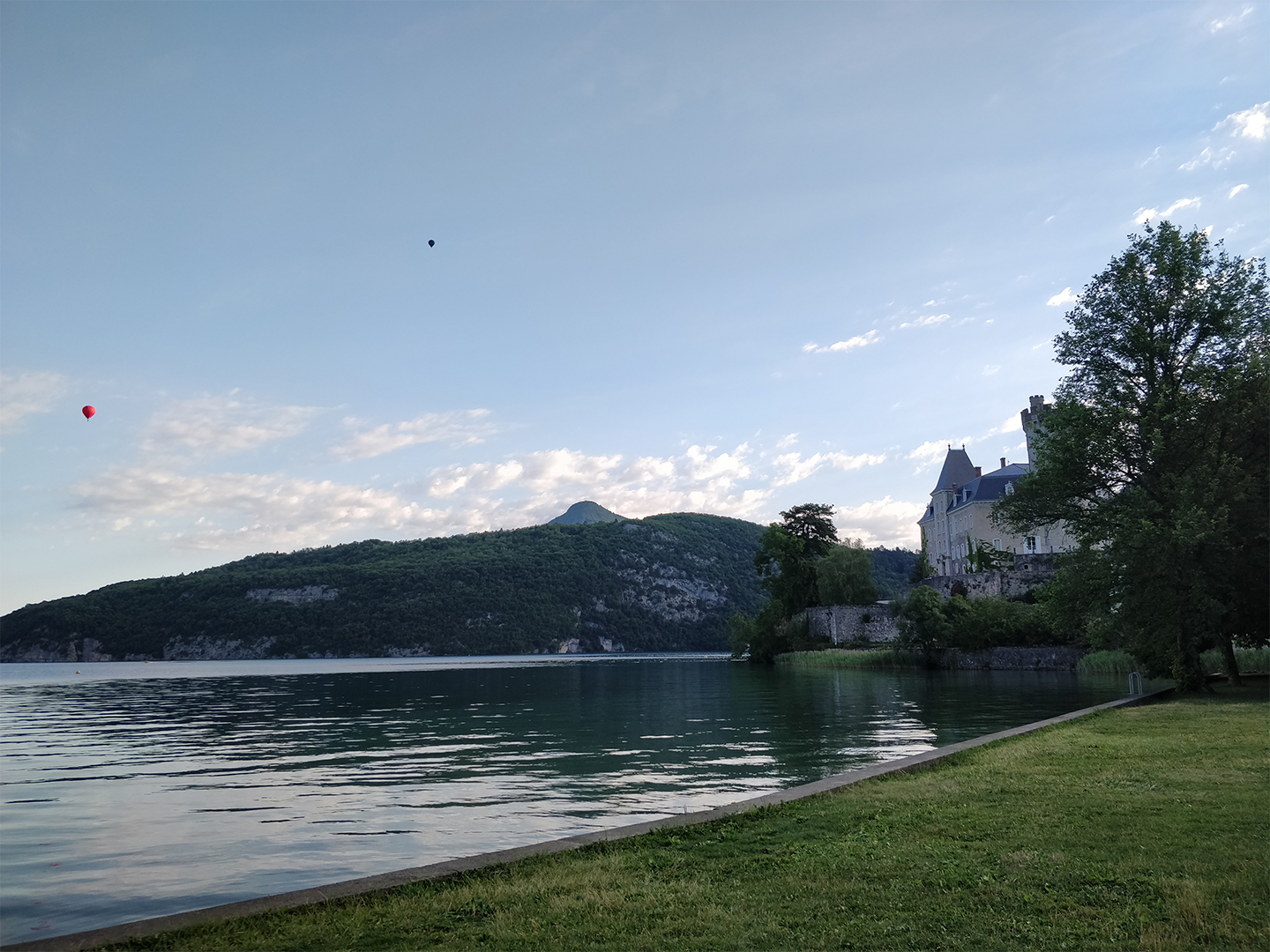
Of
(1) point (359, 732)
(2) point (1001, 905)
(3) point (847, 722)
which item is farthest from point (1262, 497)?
(1) point (359, 732)

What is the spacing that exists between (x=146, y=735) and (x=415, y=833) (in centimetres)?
2262

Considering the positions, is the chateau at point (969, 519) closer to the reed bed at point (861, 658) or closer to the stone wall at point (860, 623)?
the stone wall at point (860, 623)

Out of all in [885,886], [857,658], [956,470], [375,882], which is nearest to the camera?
[885,886]

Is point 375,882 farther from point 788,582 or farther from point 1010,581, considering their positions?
point 788,582

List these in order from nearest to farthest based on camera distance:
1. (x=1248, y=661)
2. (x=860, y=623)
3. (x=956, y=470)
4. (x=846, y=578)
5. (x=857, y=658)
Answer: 1. (x=1248, y=661)
2. (x=857, y=658)
3. (x=860, y=623)
4. (x=846, y=578)
5. (x=956, y=470)

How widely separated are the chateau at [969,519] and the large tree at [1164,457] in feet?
156

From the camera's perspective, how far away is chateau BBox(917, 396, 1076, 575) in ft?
275

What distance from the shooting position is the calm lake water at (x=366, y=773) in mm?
11578

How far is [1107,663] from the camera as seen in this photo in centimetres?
5453

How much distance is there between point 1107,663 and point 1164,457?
1158 inches

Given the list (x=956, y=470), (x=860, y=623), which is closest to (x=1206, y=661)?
(x=860, y=623)

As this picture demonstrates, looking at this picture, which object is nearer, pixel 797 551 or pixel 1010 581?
pixel 1010 581

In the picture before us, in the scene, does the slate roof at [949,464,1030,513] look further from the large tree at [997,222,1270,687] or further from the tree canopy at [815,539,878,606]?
the large tree at [997,222,1270,687]

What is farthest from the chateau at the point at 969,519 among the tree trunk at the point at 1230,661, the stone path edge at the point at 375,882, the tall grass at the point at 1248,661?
the stone path edge at the point at 375,882
